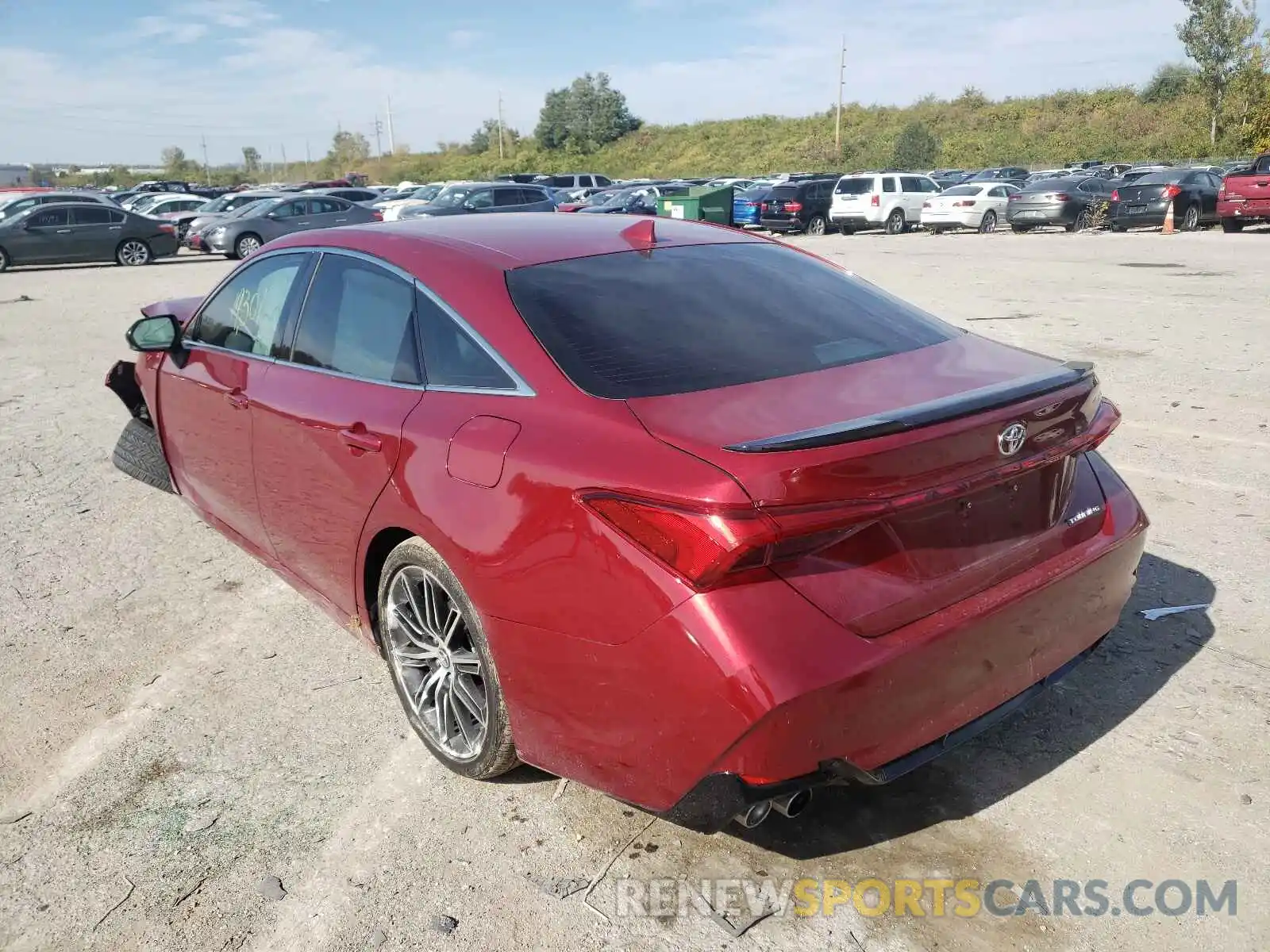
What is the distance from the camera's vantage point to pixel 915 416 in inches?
91.5

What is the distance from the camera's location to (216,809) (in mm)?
2932

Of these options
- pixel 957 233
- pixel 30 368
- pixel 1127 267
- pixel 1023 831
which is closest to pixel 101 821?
pixel 1023 831

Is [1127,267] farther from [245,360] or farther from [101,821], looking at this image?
[101,821]

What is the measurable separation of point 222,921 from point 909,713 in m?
1.75

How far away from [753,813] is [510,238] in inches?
81.6

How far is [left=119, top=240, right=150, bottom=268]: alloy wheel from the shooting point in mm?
23797

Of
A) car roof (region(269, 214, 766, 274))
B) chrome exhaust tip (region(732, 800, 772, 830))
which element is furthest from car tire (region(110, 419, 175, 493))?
chrome exhaust tip (region(732, 800, 772, 830))

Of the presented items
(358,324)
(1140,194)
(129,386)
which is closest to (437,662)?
(358,324)

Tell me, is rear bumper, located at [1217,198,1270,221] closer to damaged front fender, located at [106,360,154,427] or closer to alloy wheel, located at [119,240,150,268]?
damaged front fender, located at [106,360,154,427]

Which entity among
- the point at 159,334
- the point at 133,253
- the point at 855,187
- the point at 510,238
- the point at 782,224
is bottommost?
the point at 782,224

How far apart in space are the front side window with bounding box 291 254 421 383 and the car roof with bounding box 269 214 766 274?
0.27ft

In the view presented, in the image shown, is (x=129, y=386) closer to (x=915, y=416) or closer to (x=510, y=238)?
(x=510, y=238)

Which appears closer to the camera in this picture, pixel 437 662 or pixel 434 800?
pixel 434 800

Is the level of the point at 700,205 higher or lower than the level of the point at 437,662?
higher
